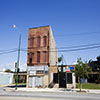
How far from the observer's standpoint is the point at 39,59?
1029 inches

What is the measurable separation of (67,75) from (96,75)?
19908 mm

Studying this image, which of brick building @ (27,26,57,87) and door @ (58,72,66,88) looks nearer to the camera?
door @ (58,72,66,88)

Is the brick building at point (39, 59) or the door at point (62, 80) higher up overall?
the brick building at point (39, 59)

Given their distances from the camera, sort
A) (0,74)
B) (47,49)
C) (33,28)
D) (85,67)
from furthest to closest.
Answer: (0,74) < (33,28) < (47,49) < (85,67)

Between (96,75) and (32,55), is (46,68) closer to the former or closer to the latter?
(32,55)

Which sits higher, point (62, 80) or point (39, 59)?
point (39, 59)

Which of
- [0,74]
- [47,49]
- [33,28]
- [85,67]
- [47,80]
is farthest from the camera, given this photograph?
[0,74]

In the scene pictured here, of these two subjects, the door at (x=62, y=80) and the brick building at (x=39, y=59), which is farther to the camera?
the brick building at (x=39, y=59)

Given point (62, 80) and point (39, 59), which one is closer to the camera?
point (62, 80)

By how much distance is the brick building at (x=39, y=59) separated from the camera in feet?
79.8

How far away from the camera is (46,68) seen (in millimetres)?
24734

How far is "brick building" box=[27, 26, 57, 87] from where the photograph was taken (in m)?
24.3

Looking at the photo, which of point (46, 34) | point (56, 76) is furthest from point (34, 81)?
point (46, 34)

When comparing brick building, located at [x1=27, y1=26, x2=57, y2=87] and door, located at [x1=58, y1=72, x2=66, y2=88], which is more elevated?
brick building, located at [x1=27, y1=26, x2=57, y2=87]
